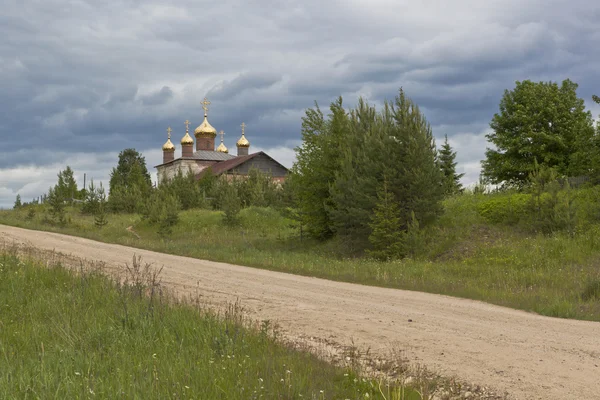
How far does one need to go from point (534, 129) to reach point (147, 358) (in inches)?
1655

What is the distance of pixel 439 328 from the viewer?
33.1 feet

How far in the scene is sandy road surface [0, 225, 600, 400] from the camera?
24.1 feet

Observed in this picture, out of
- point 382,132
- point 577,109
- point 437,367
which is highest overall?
point 577,109

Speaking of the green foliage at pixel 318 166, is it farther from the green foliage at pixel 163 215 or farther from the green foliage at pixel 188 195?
the green foliage at pixel 188 195

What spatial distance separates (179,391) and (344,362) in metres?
2.67

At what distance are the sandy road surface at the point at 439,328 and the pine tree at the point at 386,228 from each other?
24.5 ft

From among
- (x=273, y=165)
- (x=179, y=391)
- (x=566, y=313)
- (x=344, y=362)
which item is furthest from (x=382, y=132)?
(x=273, y=165)

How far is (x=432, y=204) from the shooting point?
2475 cm

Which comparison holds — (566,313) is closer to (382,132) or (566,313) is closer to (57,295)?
(57,295)

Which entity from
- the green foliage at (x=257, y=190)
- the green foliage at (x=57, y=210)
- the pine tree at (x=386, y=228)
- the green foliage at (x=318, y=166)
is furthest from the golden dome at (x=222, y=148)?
the pine tree at (x=386, y=228)

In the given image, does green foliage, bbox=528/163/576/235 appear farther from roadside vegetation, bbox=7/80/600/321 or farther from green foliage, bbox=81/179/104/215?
green foliage, bbox=81/179/104/215

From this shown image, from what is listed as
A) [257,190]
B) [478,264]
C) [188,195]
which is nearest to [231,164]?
[188,195]

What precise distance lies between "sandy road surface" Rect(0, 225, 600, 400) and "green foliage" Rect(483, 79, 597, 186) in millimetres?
30661

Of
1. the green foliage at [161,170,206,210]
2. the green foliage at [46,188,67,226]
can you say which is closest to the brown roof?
the green foliage at [161,170,206,210]
